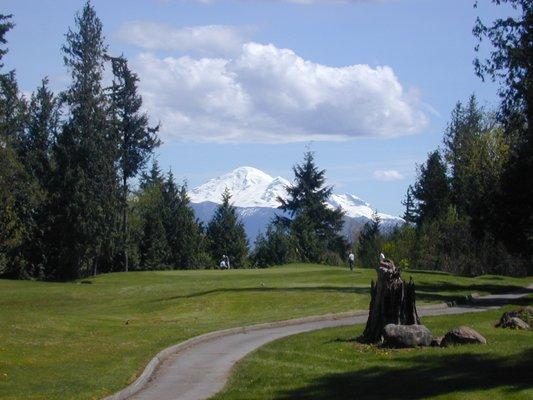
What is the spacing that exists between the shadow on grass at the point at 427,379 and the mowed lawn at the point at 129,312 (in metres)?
3.89

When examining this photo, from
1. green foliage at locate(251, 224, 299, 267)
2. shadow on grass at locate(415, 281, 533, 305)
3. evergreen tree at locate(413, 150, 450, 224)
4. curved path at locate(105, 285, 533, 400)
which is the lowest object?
curved path at locate(105, 285, 533, 400)

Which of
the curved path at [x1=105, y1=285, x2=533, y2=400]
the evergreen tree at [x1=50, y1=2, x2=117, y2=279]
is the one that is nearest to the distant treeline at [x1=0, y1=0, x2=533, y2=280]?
the evergreen tree at [x1=50, y1=2, x2=117, y2=279]

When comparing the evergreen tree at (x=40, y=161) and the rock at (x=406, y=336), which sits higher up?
the evergreen tree at (x=40, y=161)

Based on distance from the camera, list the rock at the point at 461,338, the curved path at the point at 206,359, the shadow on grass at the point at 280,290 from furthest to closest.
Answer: the shadow on grass at the point at 280,290, the rock at the point at 461,338, the curved path at the point at 206,359

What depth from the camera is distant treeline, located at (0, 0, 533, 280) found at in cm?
6216

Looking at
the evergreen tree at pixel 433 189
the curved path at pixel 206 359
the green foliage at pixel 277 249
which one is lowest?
the curved path at pixel 206 359

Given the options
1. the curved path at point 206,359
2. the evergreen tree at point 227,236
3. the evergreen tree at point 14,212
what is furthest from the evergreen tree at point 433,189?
the curved path at point 206,359

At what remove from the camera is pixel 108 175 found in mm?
63125

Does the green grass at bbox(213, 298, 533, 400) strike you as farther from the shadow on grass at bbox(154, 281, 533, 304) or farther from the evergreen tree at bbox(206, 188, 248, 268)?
the evergreen tree at bbox(206, 188, 248, 268)

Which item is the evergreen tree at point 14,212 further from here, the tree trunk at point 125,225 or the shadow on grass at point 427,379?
the shadow on grass at point 427,379

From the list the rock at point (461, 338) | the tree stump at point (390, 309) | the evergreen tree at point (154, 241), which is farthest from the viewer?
the evergreen tree at point (154, 241)

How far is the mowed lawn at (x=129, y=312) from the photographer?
655 inches

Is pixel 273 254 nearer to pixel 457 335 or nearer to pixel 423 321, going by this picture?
pixel 423 321

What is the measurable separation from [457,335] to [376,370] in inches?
128
